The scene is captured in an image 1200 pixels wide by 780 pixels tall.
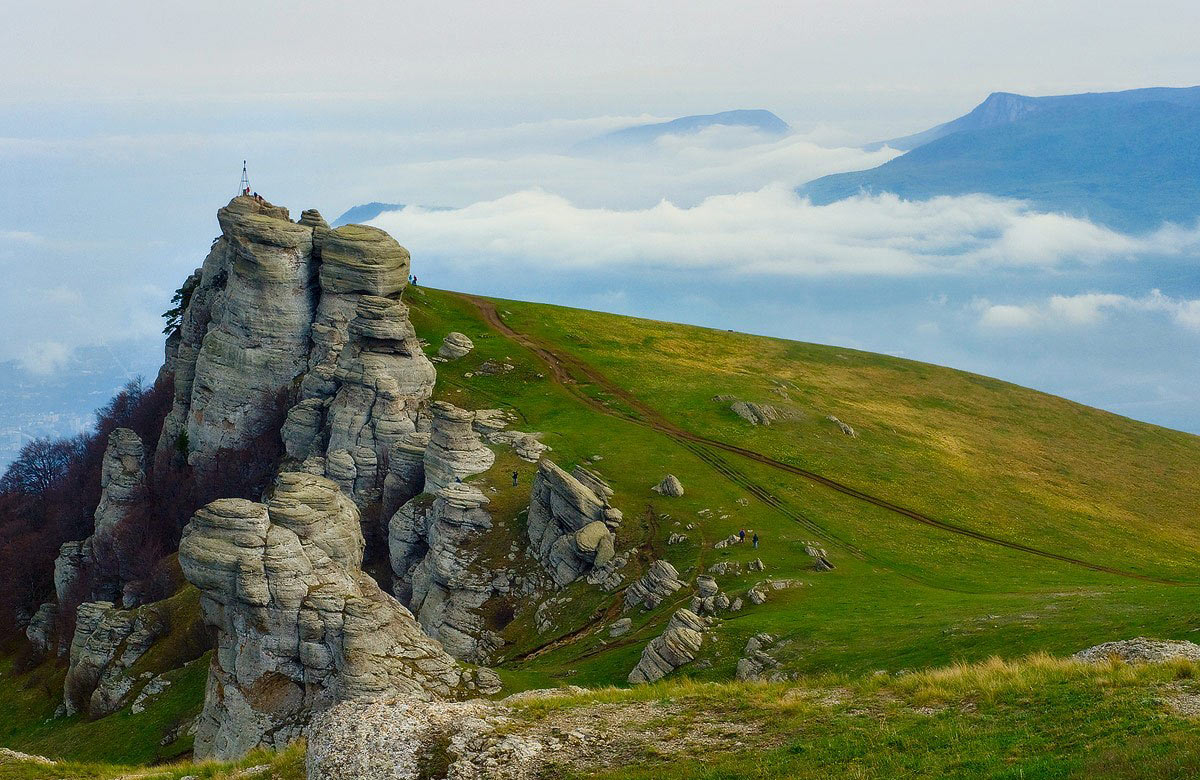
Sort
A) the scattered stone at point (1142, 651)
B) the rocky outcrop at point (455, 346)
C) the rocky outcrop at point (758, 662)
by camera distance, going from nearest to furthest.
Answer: the scattered stone at point (1142, 651) < the rocky outcrop at point (758, 662) < the rocky outcrop at point (455, 346)

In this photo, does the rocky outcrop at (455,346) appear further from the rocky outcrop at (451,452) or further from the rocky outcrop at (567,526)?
the rocky outcrop at (567,526)

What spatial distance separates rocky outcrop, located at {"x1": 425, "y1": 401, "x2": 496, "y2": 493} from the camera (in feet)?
255

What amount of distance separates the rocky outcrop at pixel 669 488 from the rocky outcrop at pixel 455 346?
119 feet

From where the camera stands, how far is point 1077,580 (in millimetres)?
62125

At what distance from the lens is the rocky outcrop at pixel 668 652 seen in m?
47.8

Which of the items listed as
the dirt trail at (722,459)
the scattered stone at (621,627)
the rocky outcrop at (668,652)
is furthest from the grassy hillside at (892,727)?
the dirt trail at (722,459)

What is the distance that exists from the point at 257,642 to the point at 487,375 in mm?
54354

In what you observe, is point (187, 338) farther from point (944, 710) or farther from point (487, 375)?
point (944, 710)

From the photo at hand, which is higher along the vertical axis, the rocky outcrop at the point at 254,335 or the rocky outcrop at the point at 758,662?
the rocky outcrop at the point at 254,335

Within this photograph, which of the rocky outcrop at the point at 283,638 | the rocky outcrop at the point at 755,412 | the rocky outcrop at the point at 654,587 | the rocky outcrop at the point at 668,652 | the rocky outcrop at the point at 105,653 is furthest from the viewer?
the rocky outcrop at the point at 755,412

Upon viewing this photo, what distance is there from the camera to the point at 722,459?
83.9m

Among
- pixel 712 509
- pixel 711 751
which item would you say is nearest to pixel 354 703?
pixel 711 751

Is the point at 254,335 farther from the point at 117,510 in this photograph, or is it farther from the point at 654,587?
the point at 654,587

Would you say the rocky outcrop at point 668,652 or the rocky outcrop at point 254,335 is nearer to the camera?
the rocky outcrop at point 668,652
